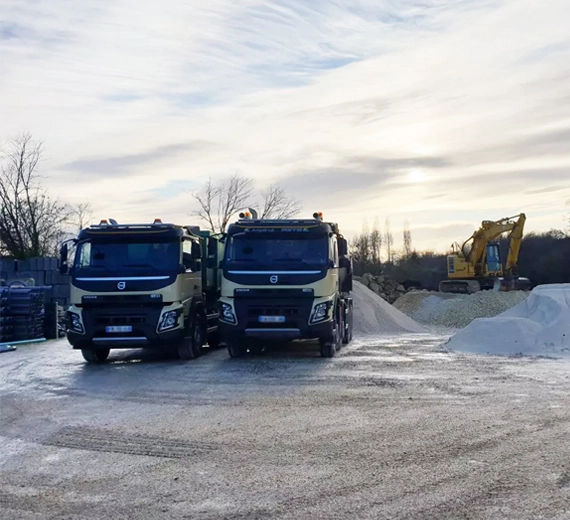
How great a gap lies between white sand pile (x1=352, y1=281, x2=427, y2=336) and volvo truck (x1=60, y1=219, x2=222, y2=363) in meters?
10.2

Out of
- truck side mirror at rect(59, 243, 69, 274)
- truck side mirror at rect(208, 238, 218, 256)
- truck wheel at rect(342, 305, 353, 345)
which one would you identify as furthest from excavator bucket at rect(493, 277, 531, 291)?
truck side mirror at rect(59, 243, 69, 274)

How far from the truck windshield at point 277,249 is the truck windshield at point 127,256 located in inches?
47.4

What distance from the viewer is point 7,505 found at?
20.1 ft

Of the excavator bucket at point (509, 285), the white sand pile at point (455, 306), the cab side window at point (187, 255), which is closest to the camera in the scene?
the cab side window at point (187, 255)

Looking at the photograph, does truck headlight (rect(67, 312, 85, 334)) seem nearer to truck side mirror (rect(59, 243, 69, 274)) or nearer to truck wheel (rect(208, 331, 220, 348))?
truck side mirror (rect(59, 243, 69, 274))

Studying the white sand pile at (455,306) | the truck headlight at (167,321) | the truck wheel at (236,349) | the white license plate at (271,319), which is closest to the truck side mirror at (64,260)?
the truck headlight at (167,321)

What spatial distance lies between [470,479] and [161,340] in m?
Result: 9.49

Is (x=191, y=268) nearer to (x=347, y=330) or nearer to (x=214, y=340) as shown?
(x=214, y=340)

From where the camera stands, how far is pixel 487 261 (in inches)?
1639

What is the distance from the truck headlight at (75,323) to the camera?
49.5 ft

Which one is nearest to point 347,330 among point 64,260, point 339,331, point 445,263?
point 339,331

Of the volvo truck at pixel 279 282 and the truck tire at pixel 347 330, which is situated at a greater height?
the volvo truck at pixel 279 282

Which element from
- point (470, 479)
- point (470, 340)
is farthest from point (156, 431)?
point (470, 340)

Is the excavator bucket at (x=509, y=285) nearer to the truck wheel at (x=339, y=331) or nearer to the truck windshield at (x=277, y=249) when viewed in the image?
the truck wheel at (x=339, y=331)
